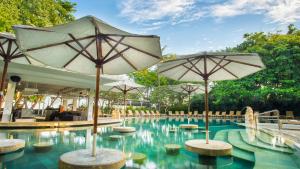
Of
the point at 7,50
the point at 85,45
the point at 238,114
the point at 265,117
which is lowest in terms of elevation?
the point at 238,114

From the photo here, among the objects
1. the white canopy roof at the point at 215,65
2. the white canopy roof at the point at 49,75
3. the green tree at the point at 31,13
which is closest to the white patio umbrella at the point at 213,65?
the white canopy roof at the point at 215,65

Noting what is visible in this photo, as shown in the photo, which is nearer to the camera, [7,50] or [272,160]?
[272,160]

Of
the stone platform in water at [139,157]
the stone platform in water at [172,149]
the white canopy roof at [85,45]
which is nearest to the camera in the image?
the white canopy roof at [85,45]

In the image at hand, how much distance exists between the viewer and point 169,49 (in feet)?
112

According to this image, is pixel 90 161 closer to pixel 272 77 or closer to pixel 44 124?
pixel 44 124

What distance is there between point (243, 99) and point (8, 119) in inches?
918

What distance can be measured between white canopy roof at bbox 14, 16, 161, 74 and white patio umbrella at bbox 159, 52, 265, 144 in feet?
5.46

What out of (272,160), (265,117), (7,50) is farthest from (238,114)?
(7,50)

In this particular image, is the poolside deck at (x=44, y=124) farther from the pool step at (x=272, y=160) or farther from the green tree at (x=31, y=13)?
the pool step at (x=272, y=160)

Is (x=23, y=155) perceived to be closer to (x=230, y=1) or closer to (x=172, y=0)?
(x=172, y=0)

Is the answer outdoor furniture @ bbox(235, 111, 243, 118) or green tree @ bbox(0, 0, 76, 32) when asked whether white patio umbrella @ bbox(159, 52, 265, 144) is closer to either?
green tree @ bbox(0, 0, 76, 32)

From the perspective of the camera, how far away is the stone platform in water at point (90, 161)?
3885 mm

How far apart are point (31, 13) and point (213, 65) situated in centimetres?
1344

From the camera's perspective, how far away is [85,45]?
4977 mm
